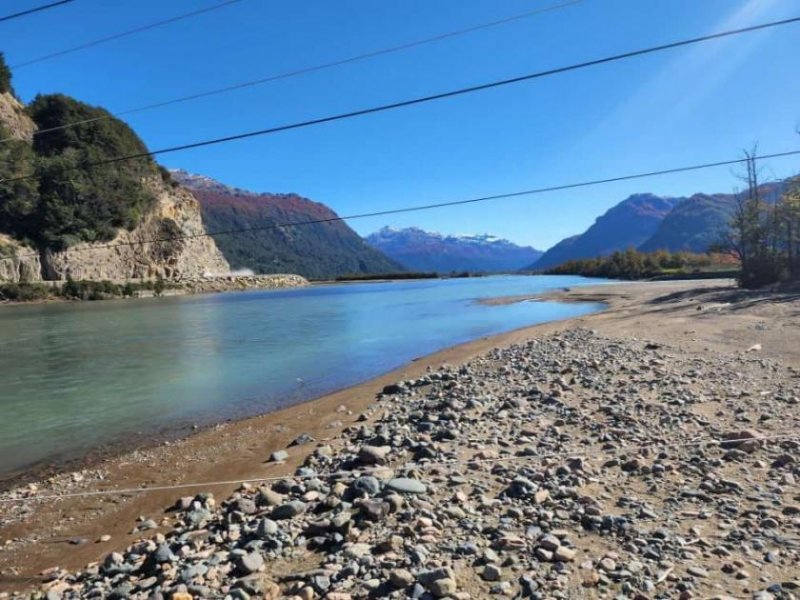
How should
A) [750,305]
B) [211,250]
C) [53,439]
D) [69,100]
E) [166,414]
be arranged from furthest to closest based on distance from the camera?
[211,250] < [69,100] < [750,305] < [166,414] < [53,439]

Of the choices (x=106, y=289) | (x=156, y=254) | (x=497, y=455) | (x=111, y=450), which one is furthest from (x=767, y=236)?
(x=156, y=254)

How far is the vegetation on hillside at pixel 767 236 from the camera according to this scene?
30.0 m

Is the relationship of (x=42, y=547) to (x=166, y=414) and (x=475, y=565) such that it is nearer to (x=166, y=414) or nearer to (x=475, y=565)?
(x=475, y=565)

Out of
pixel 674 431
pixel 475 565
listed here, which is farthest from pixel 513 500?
pixel 674 431

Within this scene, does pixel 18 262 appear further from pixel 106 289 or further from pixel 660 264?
pixel 660 264

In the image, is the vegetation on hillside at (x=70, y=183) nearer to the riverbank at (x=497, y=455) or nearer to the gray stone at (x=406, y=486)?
the riverbank at (x=497, y=455)

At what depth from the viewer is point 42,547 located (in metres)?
5.95

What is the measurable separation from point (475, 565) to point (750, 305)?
74.5ft

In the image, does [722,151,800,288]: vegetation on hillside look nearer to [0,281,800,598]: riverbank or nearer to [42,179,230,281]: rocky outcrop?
[0,281,800,598]: riverbank

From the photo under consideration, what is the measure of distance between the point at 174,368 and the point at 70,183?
76727 millimetres

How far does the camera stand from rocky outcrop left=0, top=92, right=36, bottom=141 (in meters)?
81.9

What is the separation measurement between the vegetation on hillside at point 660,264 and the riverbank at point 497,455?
66.2 meters

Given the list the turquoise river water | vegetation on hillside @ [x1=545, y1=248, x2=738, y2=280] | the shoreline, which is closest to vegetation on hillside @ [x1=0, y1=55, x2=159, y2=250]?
the turquoise river water

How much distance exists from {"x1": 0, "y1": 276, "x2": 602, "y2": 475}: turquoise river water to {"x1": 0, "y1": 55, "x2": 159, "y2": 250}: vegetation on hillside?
1802 inches
